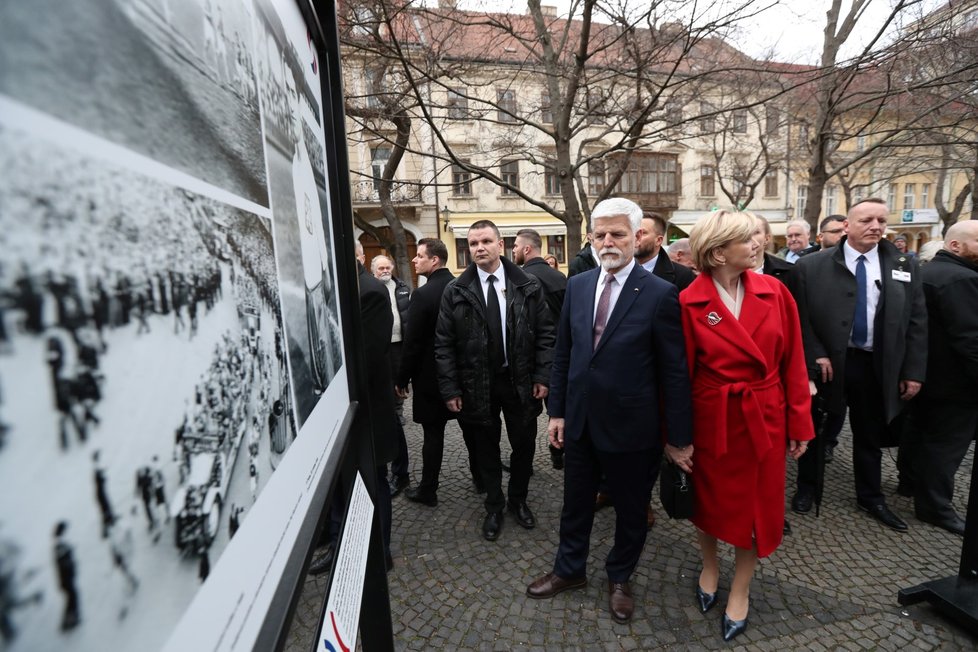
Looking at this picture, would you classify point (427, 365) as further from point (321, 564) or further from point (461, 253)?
point (461, 253)

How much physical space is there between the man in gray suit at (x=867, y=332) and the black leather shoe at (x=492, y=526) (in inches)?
95.6

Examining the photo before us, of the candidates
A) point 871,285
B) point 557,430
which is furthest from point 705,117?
point 557,430

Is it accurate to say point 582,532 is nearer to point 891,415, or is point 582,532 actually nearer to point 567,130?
point 891,415

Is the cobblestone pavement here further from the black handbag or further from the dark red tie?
the dark red tie

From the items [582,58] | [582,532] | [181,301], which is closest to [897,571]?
[582,532]

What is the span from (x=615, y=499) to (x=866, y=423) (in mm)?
2284

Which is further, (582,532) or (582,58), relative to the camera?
(582,58)

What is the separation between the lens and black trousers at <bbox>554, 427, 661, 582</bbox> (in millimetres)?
2453

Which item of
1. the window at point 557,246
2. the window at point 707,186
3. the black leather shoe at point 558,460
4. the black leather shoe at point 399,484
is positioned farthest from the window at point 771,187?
the black leather shoe at point 399,484

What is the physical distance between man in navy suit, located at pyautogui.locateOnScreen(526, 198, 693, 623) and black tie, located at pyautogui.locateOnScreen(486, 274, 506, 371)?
62cm

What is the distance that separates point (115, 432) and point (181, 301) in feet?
0.50

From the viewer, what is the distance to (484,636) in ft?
7.99

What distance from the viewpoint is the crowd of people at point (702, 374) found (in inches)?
88.7

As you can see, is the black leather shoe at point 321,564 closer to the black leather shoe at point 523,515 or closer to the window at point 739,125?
the black leather shoe at point 523,515
